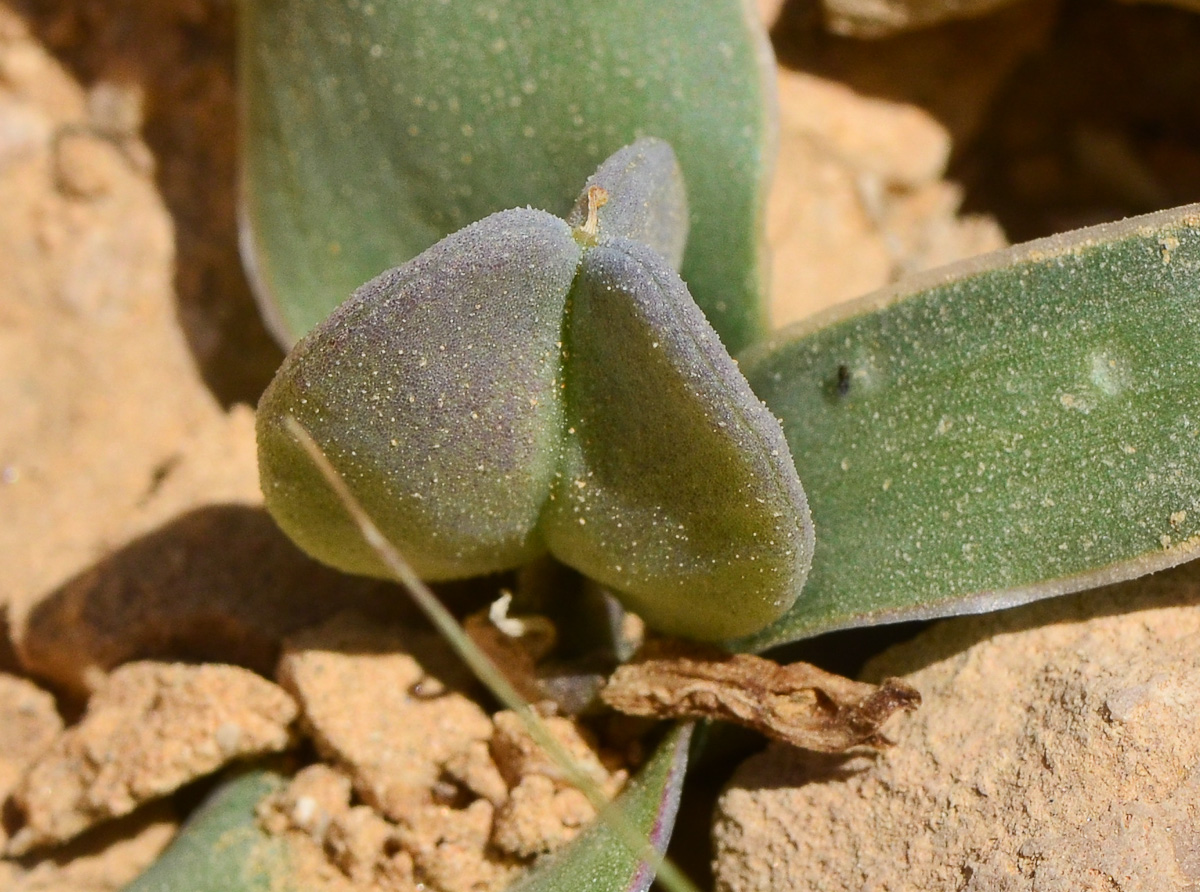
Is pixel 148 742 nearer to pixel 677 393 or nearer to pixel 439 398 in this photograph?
pixel 439 398

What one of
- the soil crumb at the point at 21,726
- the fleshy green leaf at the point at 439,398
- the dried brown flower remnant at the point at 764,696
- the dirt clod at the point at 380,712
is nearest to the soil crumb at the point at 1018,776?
the dried brown flower remnant at the point at 764,696

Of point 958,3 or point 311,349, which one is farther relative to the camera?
point 958,3

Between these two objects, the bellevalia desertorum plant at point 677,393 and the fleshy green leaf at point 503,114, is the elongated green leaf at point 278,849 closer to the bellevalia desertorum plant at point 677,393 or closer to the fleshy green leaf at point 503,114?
the bellevalia desertorum plant at point 677,393

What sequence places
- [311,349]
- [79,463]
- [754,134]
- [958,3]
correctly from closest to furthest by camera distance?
[311,349]
[754,134]
[79,463]
[958,3]

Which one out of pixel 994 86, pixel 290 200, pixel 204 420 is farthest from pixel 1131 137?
pixel 204 420

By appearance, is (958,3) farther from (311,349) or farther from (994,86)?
(311,349)

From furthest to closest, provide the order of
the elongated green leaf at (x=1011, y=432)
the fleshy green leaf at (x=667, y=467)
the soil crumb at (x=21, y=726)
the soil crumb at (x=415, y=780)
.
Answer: the soil crumb at (x=21, y=726)
the soil crumb at (x=415, y=780)
the elongated green leaf at (x=1011, y=432)
the fleshy green leaf at (x=667, y=467)
